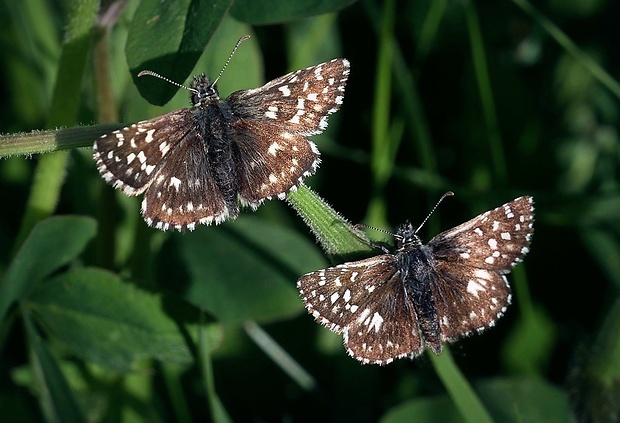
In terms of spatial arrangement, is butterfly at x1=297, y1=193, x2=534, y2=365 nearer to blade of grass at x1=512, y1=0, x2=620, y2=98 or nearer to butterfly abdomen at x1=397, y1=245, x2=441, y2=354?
butterfly abdomen at x1=397, y1=245, x2=441, y2=354

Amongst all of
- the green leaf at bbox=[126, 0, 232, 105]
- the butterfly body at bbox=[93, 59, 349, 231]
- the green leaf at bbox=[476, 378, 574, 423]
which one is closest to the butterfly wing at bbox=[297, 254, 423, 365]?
the butterfly body at bbox=[93, 59, 349, 231]

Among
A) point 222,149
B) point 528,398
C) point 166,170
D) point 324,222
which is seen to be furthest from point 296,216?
point 324,222

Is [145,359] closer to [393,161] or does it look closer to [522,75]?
[393,161]

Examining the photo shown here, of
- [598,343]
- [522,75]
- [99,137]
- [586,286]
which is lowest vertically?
[598,343]

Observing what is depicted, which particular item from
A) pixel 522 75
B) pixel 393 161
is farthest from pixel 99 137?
pixel 522 75

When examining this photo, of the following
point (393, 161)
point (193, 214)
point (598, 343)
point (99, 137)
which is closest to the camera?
point (99, 137)

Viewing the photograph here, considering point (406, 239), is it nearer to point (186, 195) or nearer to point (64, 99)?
point (186, 195)
